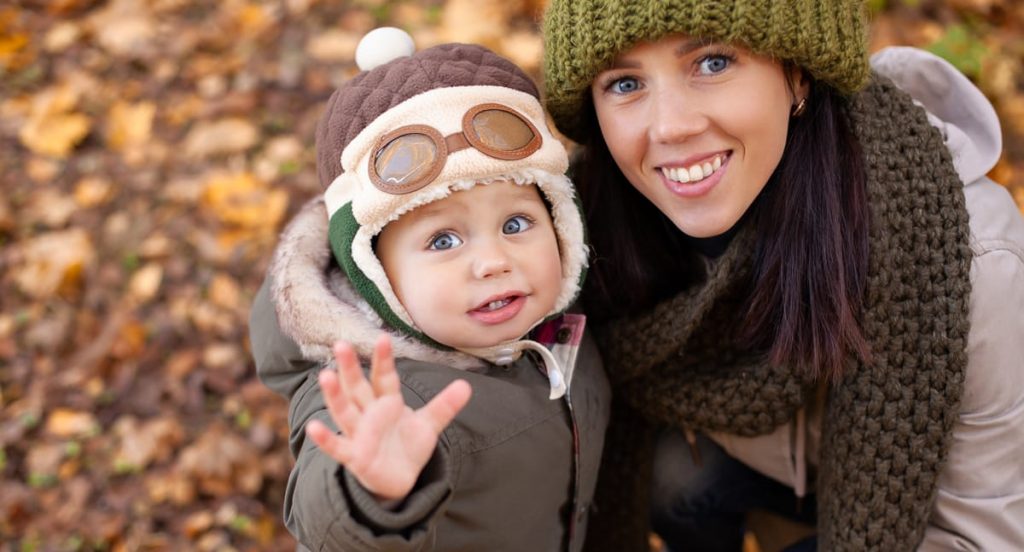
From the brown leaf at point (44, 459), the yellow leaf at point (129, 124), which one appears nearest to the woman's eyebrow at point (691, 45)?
the brown leaf at point (44, 459)

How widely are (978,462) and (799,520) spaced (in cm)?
71

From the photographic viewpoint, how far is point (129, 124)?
3.42 metres

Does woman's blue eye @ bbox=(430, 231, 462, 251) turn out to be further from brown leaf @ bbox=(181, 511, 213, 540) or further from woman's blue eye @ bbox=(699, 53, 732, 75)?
brown leaf @ bbox=(181, 511, 213, 540)

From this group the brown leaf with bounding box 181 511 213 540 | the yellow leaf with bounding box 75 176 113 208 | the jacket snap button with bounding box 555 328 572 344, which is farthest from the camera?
the yellow leaf with bounding box 75 176 113 208

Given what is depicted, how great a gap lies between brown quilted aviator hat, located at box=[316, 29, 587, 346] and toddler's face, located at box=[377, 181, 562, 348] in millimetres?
30

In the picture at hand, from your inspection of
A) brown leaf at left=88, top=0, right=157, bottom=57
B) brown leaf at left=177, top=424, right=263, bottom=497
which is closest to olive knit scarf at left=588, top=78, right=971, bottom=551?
brown leaf at left=177, top=424, right=263, bottom=497

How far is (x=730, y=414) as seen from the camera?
A: 6.38 ft

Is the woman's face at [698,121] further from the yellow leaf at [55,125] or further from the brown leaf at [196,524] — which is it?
the yellow leaf at [55,125]

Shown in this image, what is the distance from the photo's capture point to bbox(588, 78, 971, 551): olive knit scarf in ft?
5.52

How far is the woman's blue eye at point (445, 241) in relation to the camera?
1.64 meters

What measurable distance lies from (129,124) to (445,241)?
7.32 ft

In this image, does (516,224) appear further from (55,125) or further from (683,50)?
(55,125)

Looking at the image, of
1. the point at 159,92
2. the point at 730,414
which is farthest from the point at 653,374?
the point at 159,92

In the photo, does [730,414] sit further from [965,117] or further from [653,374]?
[965,117]
